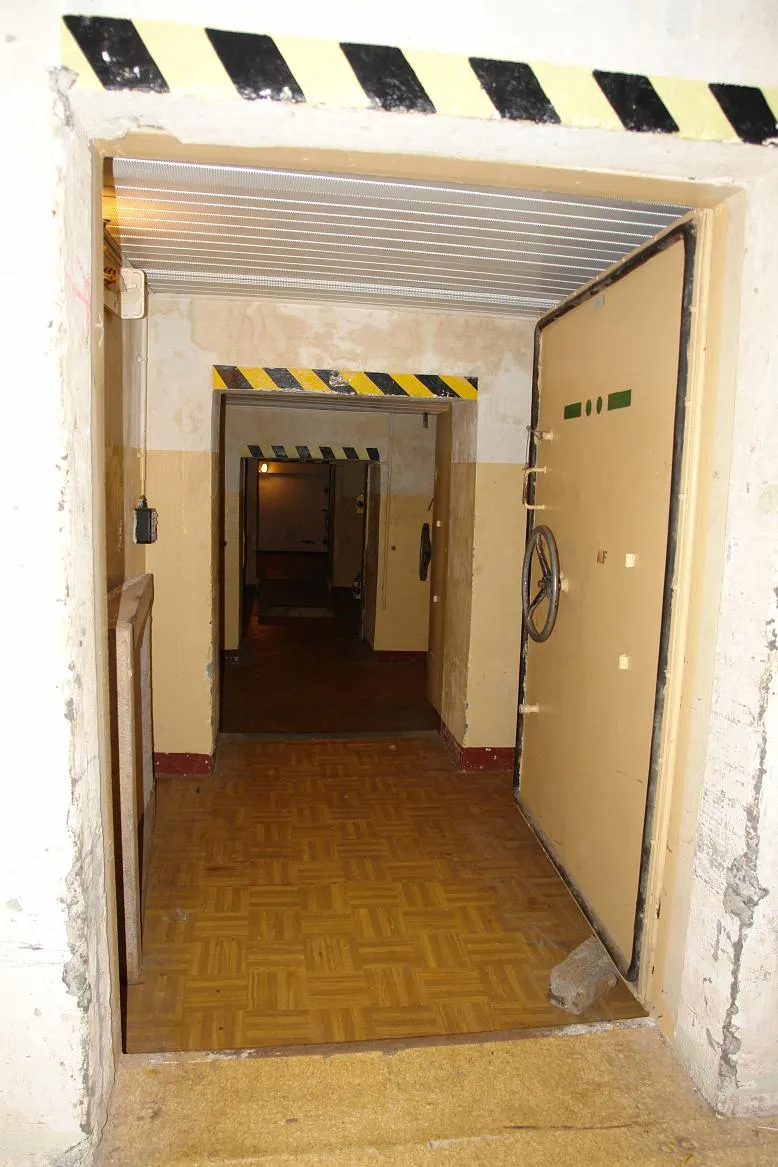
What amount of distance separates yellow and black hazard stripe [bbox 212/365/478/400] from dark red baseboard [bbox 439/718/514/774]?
2.14 metres

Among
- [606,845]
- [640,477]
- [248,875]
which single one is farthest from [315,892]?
[640,477]

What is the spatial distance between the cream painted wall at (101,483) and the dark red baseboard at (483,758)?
270cm

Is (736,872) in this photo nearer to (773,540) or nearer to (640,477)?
(773,540)

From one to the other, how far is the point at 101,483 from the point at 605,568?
1.91 metres

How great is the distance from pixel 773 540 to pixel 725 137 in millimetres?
921

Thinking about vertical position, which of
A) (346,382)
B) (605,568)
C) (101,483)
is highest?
(346,382)

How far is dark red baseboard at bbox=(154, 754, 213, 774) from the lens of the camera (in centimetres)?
448

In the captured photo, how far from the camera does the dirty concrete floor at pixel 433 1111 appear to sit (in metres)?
1.83

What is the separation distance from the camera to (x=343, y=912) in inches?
126

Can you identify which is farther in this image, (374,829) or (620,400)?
(374,829)

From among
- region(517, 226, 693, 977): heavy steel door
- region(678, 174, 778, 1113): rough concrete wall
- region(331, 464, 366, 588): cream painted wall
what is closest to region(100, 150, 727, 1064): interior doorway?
region(517, 226, 693, 977): heavy steel door

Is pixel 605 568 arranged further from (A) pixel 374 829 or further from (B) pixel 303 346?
(B) pixel 303 346

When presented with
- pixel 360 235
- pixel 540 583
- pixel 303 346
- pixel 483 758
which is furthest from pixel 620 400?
pixel 483 758

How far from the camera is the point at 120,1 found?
1500 mm
